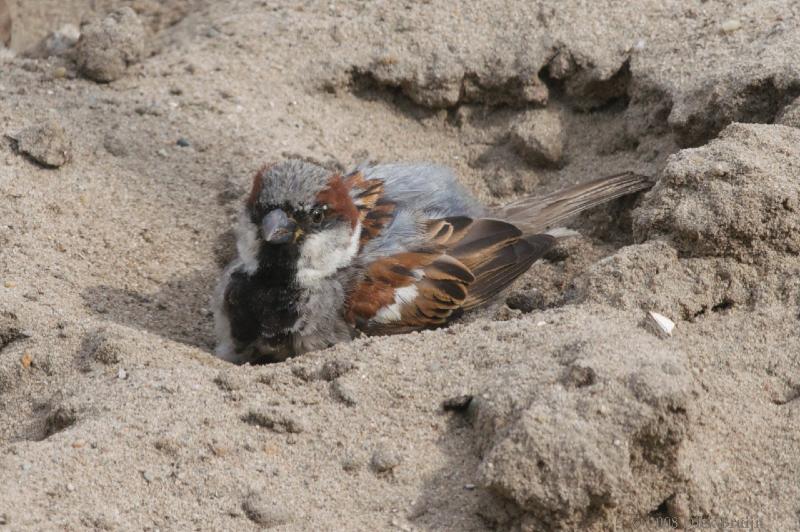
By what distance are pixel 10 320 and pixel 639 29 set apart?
13.6 ft

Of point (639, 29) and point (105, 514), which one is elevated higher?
point (639, 29)

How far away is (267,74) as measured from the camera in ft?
24.7

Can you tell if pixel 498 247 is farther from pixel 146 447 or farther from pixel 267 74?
pixel 146 447

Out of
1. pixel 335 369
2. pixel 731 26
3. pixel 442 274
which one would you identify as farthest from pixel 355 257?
pixel 731 26

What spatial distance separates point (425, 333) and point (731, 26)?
3.09 meters

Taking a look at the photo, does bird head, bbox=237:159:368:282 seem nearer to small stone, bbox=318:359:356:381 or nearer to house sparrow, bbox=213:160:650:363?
house sparrow, bbox=213:160:650:363

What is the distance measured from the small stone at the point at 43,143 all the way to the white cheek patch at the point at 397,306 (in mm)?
2191

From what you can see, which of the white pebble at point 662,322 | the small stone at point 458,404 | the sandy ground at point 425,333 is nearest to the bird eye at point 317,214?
the sandy ground at point 425,333

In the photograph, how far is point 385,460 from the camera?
13.7 feet

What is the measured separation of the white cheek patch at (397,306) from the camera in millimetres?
5829

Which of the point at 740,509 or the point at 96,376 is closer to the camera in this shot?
the point at 740,509

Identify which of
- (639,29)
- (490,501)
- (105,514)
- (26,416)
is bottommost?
(26,416)

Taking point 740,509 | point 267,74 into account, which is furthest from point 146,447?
point 267,74

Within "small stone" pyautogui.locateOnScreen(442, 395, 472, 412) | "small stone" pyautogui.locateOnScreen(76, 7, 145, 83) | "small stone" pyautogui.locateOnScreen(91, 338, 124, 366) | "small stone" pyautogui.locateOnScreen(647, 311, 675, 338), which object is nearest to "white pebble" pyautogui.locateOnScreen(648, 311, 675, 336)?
"small stone" pyautogui.locateOnScreen(647, 311, 675, 338)
